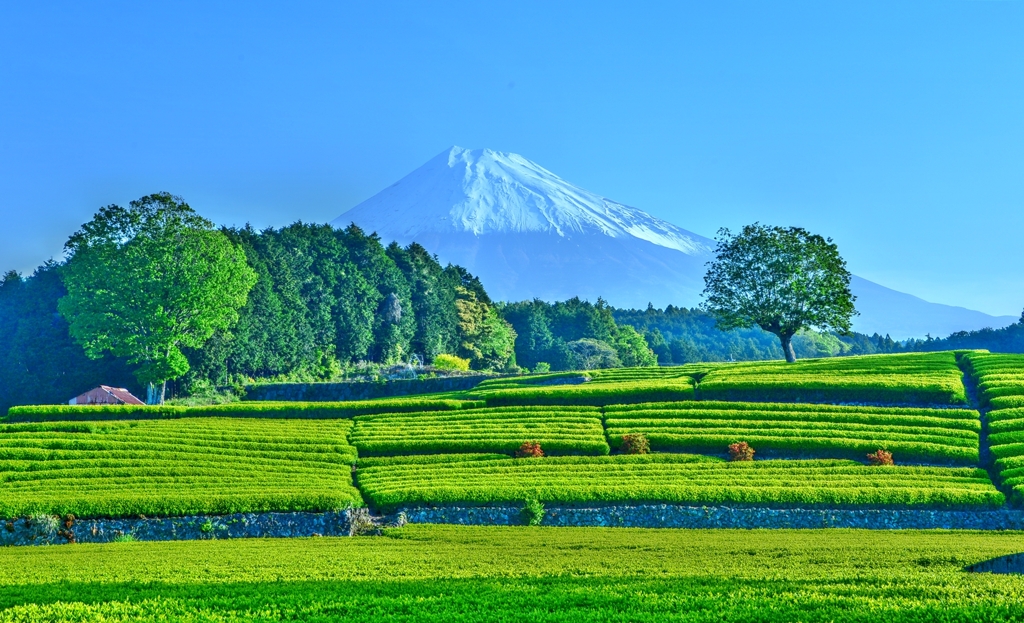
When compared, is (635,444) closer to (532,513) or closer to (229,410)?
(532,513)

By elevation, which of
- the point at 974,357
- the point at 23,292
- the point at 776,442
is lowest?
the point at 776,442

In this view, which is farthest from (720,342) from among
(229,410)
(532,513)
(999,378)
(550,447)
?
(532,513)

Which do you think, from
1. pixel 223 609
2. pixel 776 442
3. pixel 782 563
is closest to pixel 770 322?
pixel 776 442

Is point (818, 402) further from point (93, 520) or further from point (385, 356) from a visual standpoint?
point (385, 356)

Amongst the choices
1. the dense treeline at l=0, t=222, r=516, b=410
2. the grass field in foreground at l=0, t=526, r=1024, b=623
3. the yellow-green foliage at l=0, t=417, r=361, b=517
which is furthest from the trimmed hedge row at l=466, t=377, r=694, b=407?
the dense treeline at l=0, t=222, r=516, b=410

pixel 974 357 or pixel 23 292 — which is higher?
pixel 23 292

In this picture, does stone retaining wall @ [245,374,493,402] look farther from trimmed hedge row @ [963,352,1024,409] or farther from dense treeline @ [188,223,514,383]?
trimmed hedge row @ [963,352,1024,409]

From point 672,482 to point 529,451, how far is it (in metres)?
7.10

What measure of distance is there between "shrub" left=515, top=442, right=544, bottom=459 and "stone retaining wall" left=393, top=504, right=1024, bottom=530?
632 centimetres

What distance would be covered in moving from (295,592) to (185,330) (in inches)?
1834

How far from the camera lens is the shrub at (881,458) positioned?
3506 centimetres

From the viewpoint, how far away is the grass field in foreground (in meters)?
14.3

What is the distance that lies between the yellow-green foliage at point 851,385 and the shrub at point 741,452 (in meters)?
10.2

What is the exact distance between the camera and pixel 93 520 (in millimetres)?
29688
